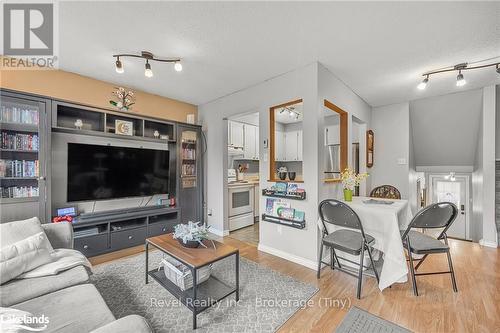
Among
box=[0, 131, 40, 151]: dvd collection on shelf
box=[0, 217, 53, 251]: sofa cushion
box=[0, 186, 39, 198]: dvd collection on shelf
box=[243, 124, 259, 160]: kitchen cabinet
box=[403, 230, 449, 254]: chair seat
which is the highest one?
box=[243, 124, 259, 160]: kitchen cabinet

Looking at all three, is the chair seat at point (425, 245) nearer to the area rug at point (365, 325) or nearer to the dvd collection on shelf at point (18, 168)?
the area rug at point (365, 325)

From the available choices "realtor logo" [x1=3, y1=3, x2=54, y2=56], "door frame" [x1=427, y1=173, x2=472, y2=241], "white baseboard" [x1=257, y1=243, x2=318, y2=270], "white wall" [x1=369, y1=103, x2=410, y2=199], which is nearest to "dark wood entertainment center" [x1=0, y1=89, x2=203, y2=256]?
"realtor logo" [x1=3, y1=3, x2=54, y2=56]

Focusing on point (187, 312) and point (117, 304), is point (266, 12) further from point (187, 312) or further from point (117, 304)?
point (117, 304)

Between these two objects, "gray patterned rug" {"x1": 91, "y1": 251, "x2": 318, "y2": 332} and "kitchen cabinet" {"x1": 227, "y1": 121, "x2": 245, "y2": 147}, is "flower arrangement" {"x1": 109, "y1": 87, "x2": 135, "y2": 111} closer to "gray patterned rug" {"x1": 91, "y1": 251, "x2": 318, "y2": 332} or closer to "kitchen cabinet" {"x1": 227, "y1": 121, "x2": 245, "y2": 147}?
"kitchen cabinet" {"x1": 227, "y1": 121, "x2": 245, "y2": 147}

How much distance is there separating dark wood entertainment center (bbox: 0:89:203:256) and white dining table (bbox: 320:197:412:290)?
9.14 ft

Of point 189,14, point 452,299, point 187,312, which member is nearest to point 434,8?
point 189,14

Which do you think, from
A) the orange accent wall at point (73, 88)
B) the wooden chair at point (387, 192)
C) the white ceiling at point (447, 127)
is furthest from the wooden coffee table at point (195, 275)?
the white ceiling at point (447, 127)

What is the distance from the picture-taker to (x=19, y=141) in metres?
2.48

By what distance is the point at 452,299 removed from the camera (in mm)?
1964

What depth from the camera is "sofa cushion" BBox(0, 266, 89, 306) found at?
4.34ft

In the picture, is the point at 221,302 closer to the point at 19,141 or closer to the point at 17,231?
the point at 17,231

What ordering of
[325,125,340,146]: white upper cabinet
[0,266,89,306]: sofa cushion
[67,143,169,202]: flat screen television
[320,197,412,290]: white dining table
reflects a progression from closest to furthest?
[0,266,89,306]: sofa cushion → [320,197,412,290]: white dining table → [67,143,169,202]: flat screen television → [325,125,340,146]: white upper cabinet

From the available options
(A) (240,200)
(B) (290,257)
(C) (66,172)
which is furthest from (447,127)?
(C) (66,172)

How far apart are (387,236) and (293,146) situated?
12.0ft
